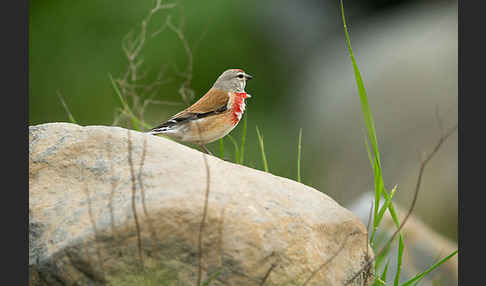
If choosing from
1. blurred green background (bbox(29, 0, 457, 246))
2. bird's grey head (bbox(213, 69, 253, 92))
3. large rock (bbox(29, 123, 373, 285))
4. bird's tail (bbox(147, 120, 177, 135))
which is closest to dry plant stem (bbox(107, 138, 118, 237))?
large rock (bbox(29, 123, 373, 285))

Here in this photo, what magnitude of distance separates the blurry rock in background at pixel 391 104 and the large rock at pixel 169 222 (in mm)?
2566

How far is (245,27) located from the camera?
28.3 feet

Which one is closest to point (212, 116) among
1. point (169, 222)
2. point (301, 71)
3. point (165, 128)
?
point (165, 128)

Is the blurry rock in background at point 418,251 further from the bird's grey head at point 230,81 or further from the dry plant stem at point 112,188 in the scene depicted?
the dry plant stem at point 112,188

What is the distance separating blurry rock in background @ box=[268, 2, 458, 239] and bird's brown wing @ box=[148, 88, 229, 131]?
165 centimetres

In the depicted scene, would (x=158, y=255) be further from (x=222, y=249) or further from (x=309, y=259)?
(x=309, y=259)

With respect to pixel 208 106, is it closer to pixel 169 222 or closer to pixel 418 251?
pixel 169 222

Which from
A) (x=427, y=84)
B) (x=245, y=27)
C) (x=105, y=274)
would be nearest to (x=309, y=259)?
(x=105, y=274)

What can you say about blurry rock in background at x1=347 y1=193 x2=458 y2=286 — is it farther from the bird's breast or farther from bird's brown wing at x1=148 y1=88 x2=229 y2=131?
bird's brown wing at x1=148 y1=88 x2=229 y2=131

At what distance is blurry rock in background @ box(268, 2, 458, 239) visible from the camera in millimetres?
6008

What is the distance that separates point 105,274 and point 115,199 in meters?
0.32

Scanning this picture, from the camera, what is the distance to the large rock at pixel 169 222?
7.53 ft

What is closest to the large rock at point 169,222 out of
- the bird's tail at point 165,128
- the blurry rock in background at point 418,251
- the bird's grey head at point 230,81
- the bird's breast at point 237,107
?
the bird's tail at point 165,128

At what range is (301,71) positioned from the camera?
28.2 ft
